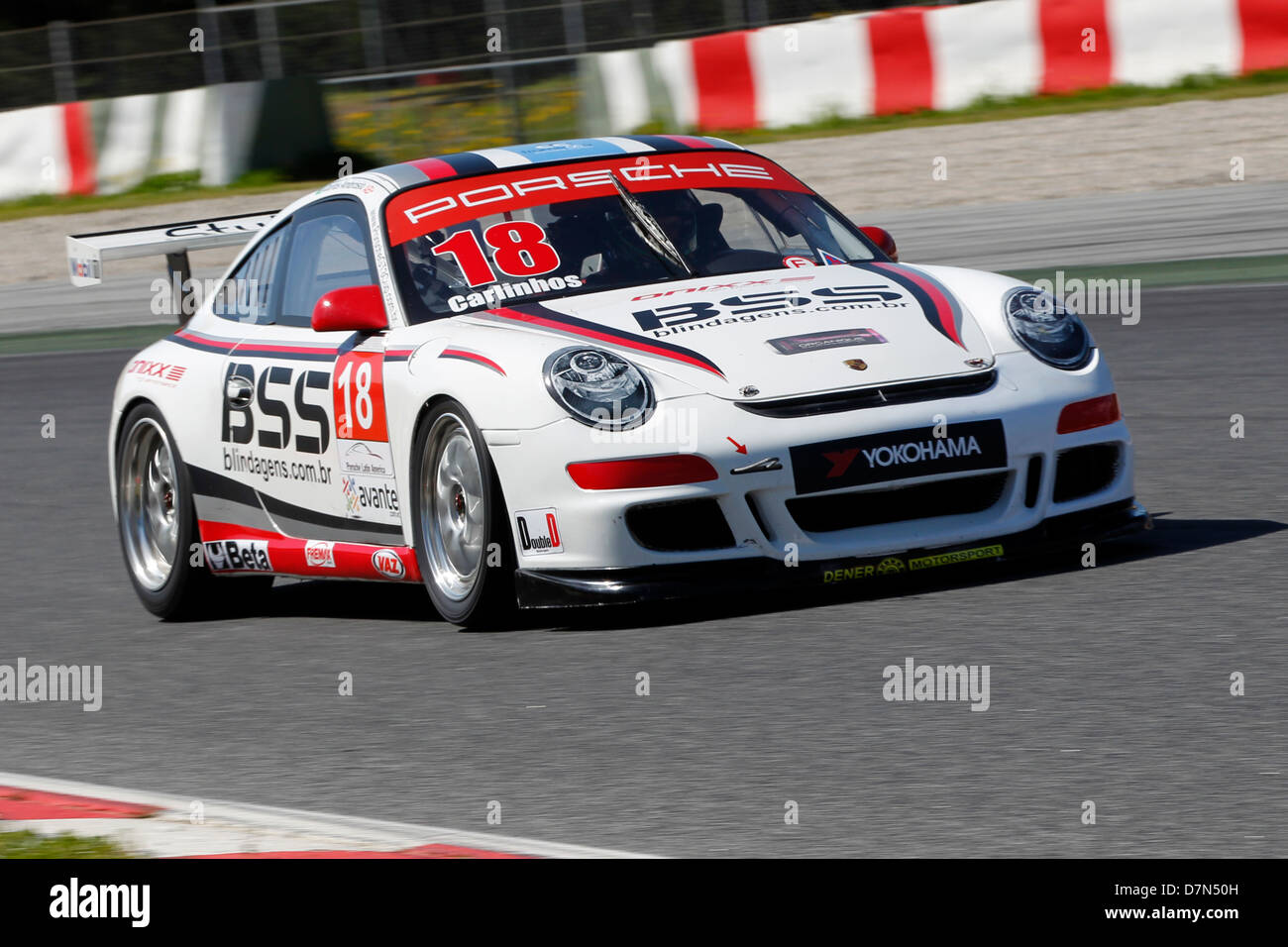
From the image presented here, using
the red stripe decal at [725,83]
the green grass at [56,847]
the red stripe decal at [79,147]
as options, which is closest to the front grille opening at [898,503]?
the green grass at [56,847]

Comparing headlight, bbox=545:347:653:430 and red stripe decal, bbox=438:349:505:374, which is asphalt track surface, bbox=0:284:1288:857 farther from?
red stripe decal, bbox=438:349:505:374

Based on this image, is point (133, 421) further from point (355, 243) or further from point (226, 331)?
point (355, 243)

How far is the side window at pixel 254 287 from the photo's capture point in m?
7.34

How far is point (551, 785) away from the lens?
4.46 m

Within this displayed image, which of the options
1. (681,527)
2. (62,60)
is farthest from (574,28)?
(681,527)

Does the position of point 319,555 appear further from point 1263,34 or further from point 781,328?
point 1263,34

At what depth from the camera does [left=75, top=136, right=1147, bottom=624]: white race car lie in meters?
5.75

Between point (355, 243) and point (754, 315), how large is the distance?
150cm

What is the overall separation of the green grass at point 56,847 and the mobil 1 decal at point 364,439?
2352 mm

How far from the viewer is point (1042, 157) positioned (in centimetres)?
1627

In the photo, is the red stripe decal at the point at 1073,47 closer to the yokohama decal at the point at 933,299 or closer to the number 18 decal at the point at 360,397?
the yokohama decal at the point at 933,299

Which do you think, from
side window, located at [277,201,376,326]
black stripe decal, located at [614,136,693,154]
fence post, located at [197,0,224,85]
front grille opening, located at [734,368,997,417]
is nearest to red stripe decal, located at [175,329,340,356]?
side window, located at [277,201,376,326]

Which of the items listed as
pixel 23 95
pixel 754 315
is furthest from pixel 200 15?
pixel 754 315

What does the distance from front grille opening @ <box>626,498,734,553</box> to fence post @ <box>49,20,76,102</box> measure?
17738 millimetres
